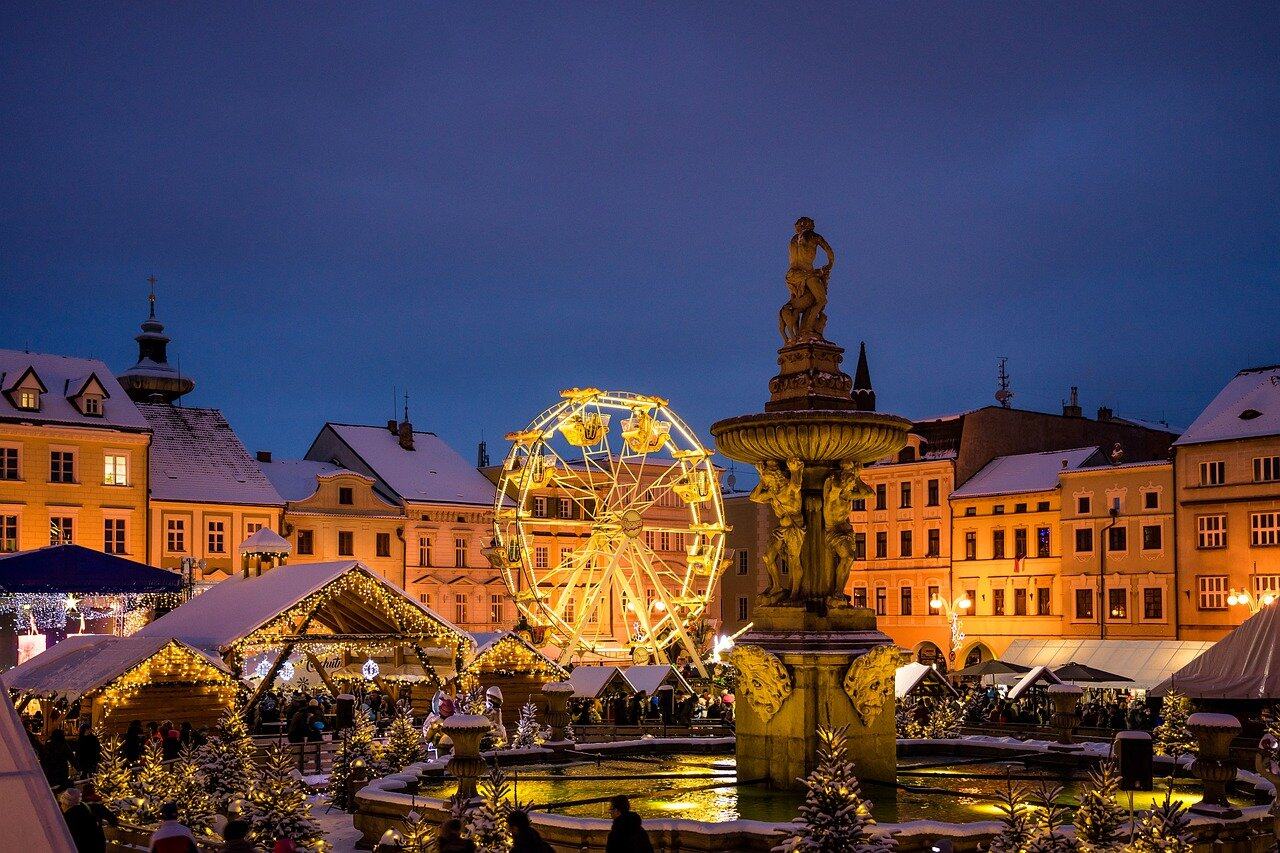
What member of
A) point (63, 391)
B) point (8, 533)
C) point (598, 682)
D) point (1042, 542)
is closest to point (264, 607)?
point (598, 682)

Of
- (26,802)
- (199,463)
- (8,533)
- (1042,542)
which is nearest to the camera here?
(26,802)

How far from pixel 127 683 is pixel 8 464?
2424cm

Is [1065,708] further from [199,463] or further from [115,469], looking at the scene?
[199,463]

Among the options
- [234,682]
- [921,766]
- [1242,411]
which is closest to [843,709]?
[921,766]

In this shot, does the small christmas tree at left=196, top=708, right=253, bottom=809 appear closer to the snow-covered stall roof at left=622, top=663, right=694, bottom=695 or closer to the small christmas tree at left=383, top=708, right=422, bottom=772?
the small christmas tree at left=383, top=708, right=422, bottom=772

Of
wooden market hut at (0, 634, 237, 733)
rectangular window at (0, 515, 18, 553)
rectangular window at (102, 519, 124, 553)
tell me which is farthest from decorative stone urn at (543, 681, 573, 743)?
rectangular window at (102, 519, 124, 553)

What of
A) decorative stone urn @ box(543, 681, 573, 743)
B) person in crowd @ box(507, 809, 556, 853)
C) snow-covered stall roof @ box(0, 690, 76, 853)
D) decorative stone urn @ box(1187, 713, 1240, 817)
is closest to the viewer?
snow-covered stall roof @ box(0, 690, 76, 853)

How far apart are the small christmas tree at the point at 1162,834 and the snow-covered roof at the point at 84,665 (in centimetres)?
2082

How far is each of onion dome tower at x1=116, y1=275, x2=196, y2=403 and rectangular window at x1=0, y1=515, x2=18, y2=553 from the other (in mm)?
19607

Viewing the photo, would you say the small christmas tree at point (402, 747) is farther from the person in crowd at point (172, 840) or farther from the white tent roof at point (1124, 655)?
the white tent roof at point (1124, 655)

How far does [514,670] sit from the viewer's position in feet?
118

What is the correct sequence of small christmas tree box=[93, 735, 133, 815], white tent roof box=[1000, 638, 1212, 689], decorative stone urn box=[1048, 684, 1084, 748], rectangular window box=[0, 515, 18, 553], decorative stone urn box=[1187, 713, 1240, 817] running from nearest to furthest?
decorative stone urn box=[1187, 713, 1240, 817] → small christmas tree box=[93, 735, 133, 815] → decorative stone urn box=[1048, 684, 1084, 748] → white tent roof box=[1000, 638, 1212, 689] → rectangular window box=[0, 515, 18, 553]

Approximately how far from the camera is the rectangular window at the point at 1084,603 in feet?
174

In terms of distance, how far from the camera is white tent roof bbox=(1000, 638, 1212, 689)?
4247cm
